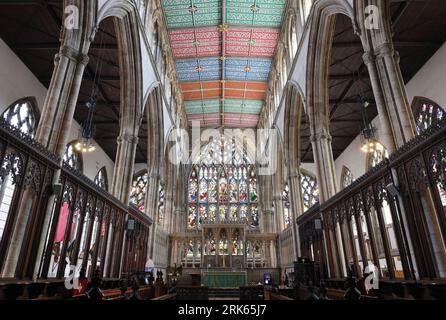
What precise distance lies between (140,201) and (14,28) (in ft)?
47.0

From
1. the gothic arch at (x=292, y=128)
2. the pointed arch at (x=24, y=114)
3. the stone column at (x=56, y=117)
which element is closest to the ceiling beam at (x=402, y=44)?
the gothic arch at (x=292, y=128)

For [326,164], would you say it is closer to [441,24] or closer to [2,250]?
[441,24]

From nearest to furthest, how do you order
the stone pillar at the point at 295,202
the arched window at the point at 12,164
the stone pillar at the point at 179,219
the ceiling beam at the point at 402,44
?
the arched window at the point at 12,164, the ceiling beam at the point at 402,44, the stone pillar at the point at 295,202, the stone pillar at the point at 179,219

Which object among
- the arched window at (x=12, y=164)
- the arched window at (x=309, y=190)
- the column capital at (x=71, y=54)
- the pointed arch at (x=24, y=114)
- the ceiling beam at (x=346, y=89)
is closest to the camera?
the arched window at (x=12, y=164)

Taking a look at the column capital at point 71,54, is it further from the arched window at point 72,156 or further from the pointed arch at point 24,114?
the arched window at point 72,156

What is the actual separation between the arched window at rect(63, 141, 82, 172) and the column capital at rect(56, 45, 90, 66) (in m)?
9.98

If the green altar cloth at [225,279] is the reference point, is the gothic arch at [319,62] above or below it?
above

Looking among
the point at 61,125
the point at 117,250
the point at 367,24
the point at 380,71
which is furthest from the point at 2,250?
the point at 367,24

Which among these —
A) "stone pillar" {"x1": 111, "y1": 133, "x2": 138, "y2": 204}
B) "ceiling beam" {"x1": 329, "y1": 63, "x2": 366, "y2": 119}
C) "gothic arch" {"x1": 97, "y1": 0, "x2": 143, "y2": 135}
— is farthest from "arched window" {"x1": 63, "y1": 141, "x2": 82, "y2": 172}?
"ceiling beam" {"x1": 329, "y1": 63, "x2": 366, "y2": 119}

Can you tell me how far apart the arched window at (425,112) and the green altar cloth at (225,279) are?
376 inches

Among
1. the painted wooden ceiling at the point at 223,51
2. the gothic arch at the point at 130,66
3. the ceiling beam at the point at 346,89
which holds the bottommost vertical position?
the gothic arch at the point at 130,66

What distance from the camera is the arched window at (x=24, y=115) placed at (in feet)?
37.6

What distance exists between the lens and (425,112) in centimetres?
1235

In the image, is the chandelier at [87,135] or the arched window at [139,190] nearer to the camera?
the chandelier at [87,135]
